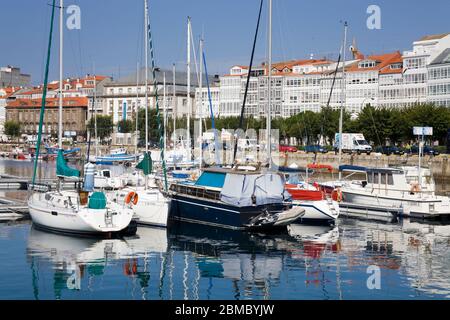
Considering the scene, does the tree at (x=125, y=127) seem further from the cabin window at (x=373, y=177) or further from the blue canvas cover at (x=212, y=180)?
the blue canvas cover at (x=212, y=180)

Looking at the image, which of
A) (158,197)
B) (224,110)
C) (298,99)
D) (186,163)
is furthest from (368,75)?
(158,197)

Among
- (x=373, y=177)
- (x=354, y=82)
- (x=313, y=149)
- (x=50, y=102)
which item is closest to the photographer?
(x=373, y=177)

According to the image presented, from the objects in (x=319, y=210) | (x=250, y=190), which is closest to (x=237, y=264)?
(x=250, y=190)

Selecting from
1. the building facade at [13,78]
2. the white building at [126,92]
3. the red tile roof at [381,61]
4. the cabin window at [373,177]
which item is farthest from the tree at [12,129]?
the cabin window at [373,177]

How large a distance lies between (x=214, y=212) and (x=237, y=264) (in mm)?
7406

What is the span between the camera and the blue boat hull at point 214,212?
107 ft

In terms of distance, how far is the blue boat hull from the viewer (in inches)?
1286

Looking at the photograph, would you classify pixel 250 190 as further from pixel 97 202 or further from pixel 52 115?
pixel 52 115

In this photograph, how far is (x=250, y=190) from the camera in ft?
109

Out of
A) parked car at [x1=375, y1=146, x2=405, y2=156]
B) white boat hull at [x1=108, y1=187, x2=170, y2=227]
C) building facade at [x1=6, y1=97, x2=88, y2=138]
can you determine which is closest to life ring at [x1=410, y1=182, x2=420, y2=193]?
white boat hull at [x1=108, y1=187, x2=170, y2=227]

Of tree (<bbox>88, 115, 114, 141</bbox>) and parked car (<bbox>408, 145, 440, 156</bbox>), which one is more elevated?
tree (<bbox>88, 115, 114, 141</bbox>)

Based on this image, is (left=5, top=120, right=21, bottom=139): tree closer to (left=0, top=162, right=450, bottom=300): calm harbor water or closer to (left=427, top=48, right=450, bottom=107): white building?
(left=427, top=48, right=450, bottom=107): white building

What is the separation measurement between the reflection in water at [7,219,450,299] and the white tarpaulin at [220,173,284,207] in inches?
56.0

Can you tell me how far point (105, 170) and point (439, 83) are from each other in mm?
49858
